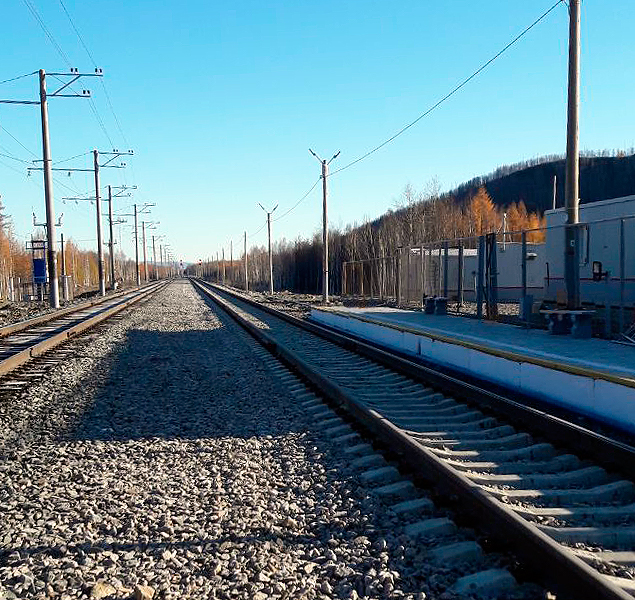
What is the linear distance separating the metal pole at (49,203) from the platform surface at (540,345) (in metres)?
16.3

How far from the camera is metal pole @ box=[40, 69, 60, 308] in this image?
2814 centimetres

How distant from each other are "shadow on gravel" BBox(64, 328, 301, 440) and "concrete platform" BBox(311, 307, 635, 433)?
142 inches

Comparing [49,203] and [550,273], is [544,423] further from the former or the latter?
[49,203]

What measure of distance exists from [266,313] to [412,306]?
21.9ft

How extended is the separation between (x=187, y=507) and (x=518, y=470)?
2.77m

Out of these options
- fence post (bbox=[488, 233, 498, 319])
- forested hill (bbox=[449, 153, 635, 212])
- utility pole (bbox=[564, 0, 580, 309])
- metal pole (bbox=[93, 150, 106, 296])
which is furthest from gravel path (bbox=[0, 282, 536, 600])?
forested hill (bbox=[449, 153, 635, 212])

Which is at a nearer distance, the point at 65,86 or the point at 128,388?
the point at 128,388

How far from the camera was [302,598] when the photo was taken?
11.0ft

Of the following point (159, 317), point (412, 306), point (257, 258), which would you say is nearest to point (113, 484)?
point (159, 317)

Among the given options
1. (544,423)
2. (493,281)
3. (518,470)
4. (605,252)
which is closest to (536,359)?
(544,423)

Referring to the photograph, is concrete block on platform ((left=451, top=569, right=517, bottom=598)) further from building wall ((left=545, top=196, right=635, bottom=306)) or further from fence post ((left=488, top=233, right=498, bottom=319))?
fence post ((left=488, top=233, right=498, bottom=319))

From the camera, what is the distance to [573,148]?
49.3ft

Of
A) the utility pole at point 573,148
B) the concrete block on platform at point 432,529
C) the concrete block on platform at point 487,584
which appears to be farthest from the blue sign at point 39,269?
the concrete block on platform at point 487,584

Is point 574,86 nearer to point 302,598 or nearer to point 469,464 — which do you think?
point 469,464
